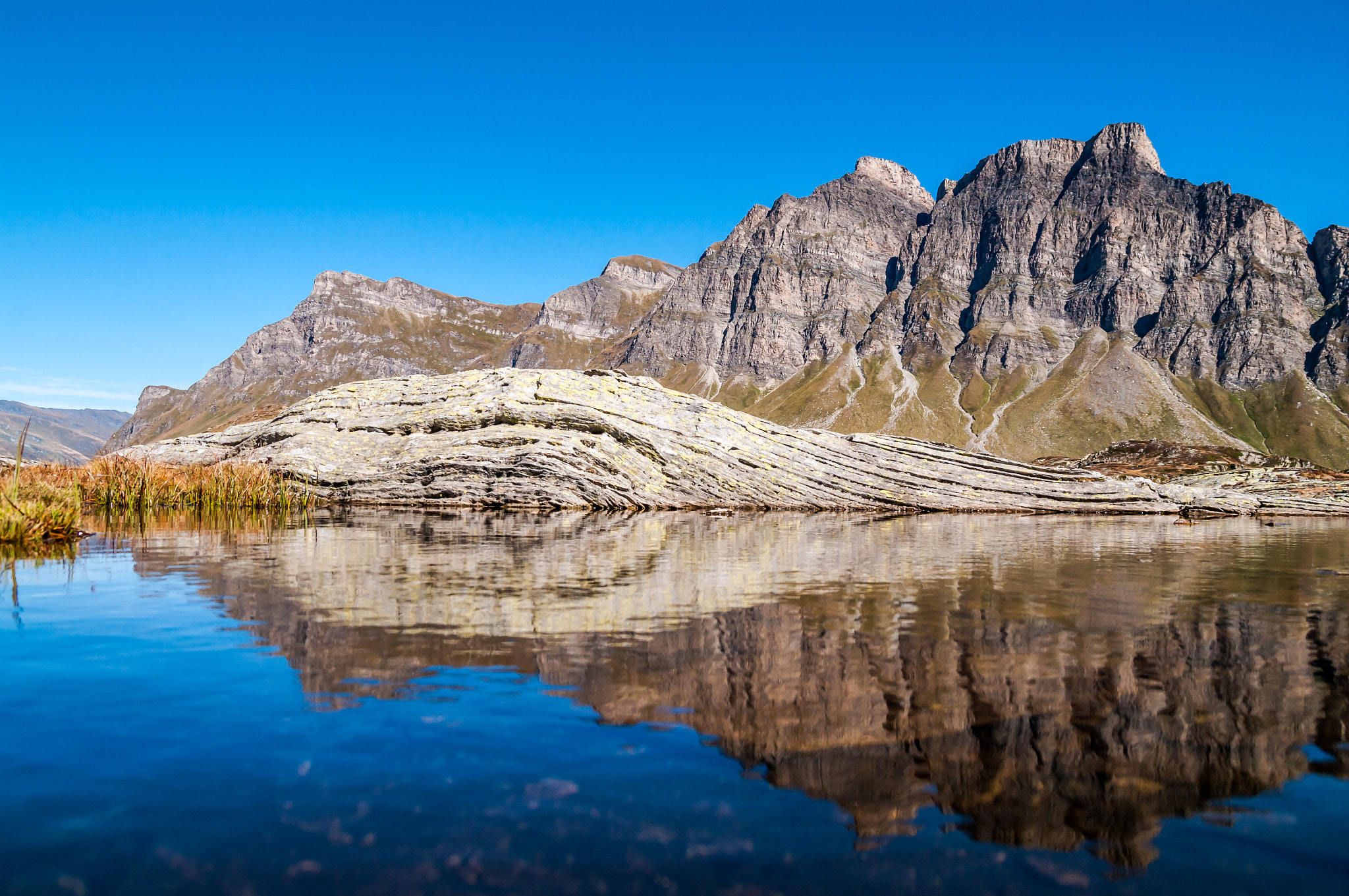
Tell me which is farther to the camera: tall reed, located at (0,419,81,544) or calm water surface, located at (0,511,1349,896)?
tall reed, located at (0,419,81,544)

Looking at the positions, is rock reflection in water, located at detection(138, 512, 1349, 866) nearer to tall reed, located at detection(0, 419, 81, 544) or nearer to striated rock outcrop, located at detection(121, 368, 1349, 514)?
tall reed, located at detection(0, 419, 81, 544)

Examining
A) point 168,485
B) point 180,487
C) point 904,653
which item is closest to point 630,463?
point 180,487

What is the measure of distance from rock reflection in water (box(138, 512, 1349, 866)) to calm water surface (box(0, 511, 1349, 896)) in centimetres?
5

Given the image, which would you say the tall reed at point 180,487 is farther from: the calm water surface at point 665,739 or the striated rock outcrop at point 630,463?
the calm water surface at point 665,739

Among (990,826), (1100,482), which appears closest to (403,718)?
(990,826)

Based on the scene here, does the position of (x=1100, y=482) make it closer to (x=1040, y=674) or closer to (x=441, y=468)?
(x=441, y=468)

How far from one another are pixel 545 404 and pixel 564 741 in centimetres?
3342

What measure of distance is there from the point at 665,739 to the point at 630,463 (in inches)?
1256

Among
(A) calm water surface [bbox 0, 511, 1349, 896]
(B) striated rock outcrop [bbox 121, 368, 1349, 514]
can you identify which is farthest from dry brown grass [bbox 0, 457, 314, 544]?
(A) calm water surface [bbox 0, 511, 1349, 896]

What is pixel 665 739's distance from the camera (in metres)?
6.77

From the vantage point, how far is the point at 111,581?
46.1 ft

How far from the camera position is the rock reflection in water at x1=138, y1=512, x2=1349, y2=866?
20.0 feet

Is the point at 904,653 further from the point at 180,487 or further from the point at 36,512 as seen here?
the point at 180,487

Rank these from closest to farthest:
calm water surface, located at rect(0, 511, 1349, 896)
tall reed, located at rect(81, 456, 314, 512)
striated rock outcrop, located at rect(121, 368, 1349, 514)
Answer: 1. calm water surface, located at rect(0, 511, 1349, 896)
2. tall reed, located at rect(81, 456, 314, 512)
3. striated rock outcrop, located at rect(121, 368, 1349, 514)
